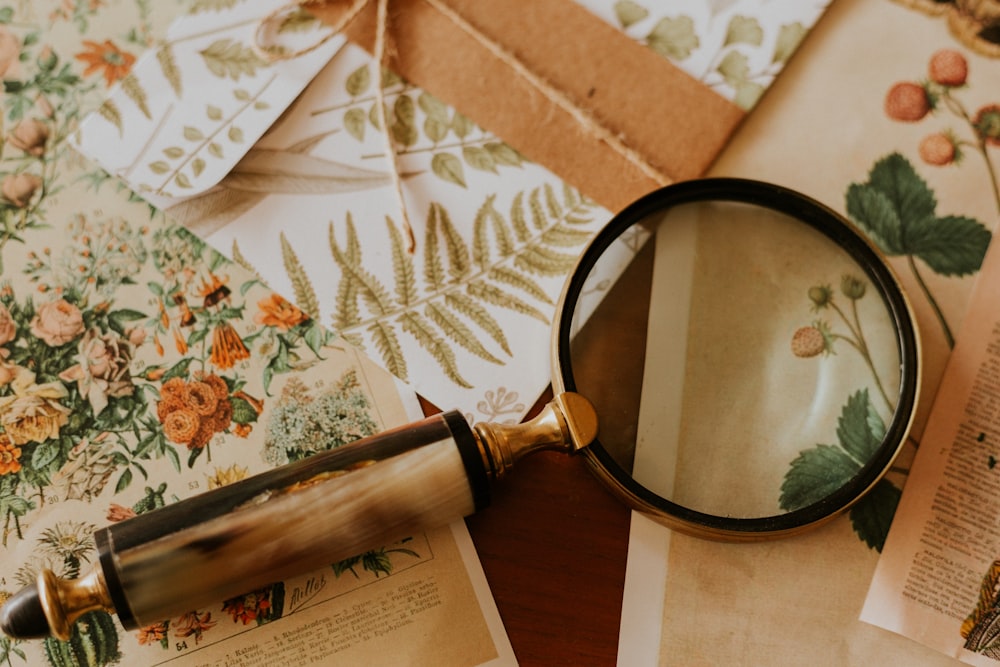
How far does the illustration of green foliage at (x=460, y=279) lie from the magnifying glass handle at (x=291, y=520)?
128 millimetres

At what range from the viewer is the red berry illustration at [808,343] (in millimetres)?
659

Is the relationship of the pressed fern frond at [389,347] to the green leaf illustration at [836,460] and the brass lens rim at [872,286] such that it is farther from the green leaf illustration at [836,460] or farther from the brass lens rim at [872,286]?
the green leaf illustration at [836,460]

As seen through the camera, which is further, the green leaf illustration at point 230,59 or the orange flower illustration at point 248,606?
the green leaf illustration at point 230,59

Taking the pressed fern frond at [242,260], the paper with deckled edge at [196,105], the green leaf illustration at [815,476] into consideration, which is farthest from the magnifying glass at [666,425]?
the paper with deckled edge at [196,105]

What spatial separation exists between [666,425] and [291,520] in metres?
0.31

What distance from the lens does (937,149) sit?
0.77 m

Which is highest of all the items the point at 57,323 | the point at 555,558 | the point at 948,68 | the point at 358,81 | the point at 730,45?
the point at 948,68

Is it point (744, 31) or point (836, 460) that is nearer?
point (836, 460)

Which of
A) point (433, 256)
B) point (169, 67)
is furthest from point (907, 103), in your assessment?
point (169, 67)

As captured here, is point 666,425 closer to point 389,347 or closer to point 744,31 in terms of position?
point 389,347

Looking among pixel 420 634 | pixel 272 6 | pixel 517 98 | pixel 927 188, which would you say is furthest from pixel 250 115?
pixel 927 188

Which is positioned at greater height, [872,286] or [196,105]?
[872,286]

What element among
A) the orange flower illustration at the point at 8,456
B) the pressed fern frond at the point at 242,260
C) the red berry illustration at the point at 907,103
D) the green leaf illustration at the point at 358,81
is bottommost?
the orange flower illustration at the point at 8,456

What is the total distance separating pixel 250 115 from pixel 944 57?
2.30 ft
